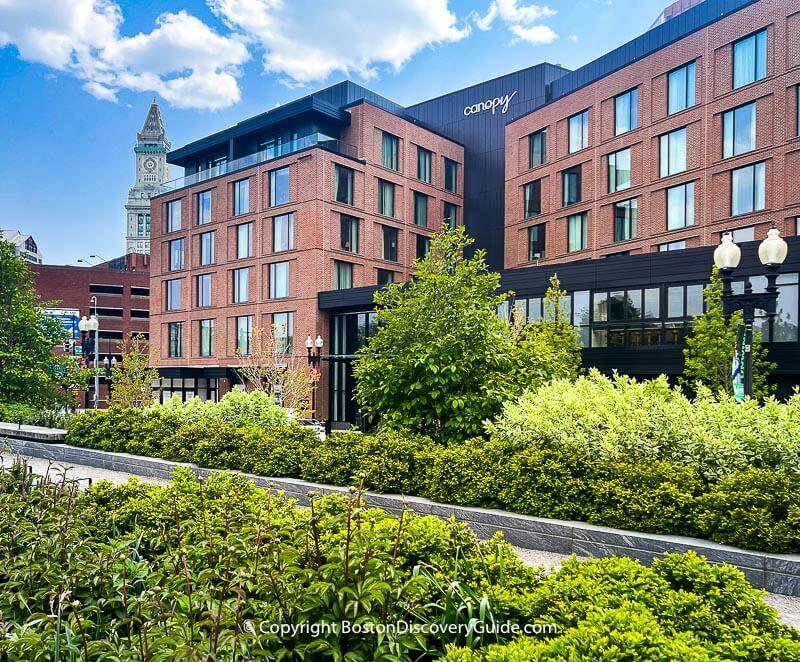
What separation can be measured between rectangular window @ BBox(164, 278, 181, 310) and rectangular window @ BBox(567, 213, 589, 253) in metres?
30.0

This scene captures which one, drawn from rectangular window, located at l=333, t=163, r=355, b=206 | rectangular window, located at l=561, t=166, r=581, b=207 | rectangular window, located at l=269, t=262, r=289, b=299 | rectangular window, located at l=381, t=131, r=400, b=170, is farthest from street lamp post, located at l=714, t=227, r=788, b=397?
rectangular window, located at l=381, t=131, r=400, b=170

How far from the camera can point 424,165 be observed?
4694 centimetres

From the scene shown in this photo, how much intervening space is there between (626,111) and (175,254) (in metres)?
34.6

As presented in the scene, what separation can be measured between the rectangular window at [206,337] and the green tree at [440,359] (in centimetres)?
3723

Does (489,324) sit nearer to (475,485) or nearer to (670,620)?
(475,485)

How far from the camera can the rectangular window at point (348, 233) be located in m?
41.3

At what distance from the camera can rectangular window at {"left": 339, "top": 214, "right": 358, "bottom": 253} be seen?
136 ft

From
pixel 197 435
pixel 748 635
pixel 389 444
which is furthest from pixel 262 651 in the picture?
pixel 197 435

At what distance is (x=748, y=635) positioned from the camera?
3238 millimetres

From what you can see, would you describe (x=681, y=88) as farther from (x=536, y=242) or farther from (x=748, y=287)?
(x=748, y=287)

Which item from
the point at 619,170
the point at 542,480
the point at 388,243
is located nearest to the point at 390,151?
the point at 388,243

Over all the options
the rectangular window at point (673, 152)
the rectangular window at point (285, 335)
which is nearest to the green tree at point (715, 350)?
the rectangular window at point (673, 152)

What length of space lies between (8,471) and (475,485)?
19.5ft

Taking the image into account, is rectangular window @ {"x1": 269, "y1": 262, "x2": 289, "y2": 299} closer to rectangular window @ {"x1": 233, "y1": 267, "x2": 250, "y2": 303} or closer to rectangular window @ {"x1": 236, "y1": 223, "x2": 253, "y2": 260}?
rectangular window @ {"x1": 233, "y1": 267, "x2": 250, "y2": 303}
